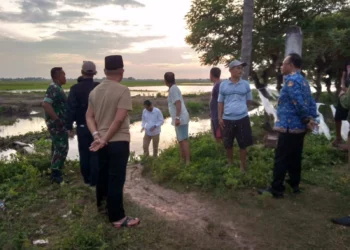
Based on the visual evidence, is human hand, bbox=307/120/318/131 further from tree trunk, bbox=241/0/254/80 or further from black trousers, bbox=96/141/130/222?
tree trunk, bbox=241/0/254/80

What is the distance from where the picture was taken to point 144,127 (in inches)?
320

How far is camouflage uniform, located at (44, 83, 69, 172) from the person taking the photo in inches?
206

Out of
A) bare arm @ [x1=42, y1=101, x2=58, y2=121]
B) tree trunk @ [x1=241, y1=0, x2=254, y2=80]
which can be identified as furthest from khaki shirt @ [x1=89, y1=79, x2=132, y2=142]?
tree trunk @ [x1=241, y1=0, x2=254, y2=80]

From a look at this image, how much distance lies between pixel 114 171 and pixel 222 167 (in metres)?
2.73

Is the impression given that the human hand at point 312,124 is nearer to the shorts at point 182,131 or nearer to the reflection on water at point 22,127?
the shorts at point 182,131

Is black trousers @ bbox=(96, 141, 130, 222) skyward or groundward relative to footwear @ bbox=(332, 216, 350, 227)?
skyward

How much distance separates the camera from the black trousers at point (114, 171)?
3.63m

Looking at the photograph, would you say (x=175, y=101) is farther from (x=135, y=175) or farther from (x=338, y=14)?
(x=338, y=14)

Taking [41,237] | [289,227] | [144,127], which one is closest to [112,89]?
[41,237]

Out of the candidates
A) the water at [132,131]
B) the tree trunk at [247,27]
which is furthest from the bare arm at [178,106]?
the water at [132,131]

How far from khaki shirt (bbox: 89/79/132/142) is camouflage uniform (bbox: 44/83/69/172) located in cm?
187

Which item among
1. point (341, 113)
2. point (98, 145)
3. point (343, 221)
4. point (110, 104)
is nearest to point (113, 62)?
point (110, 104)

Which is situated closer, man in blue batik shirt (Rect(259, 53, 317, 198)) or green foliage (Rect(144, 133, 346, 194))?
man in blue batik shirt (Rect(259, 53, 317, 198))

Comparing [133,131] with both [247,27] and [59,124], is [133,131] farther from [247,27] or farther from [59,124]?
[59,124]
